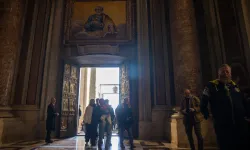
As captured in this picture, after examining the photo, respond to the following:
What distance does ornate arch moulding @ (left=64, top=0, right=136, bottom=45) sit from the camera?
7743 mm

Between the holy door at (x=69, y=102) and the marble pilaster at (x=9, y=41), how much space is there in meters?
1.99

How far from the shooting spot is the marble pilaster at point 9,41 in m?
5.72

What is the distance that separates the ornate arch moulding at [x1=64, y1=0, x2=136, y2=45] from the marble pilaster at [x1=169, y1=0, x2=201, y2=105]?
2.48 meters

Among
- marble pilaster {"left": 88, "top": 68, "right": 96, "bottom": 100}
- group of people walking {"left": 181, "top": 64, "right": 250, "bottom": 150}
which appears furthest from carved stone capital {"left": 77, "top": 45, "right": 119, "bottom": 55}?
marble pilaster {"left": 88, "top": 68, "right": 96, "bottom": 100}

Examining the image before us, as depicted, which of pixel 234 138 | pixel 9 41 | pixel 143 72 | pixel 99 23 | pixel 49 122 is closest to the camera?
pixel 234 138

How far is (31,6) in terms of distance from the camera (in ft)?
24.1

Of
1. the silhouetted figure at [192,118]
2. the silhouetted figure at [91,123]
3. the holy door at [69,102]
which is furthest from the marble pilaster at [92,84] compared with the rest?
the silhouetted figure at [192,118]

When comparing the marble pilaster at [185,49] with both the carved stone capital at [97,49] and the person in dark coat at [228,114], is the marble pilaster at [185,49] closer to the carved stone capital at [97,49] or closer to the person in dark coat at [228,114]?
the carved stone capital at [97,49]

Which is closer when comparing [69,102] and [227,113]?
[227,113]

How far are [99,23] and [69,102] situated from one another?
365cm

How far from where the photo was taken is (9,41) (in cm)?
600

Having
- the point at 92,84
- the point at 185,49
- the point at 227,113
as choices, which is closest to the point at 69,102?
the point at 185,49

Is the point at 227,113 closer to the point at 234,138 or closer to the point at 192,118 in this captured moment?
the point at 234,138

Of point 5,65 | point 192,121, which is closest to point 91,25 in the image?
point 5,65
